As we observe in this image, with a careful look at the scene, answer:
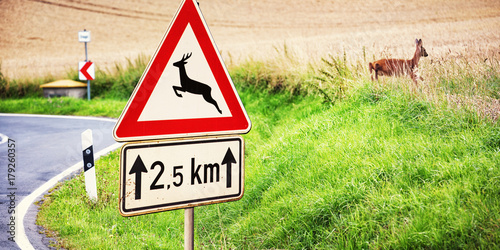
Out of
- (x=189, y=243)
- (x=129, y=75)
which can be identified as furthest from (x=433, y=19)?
(x=189, y=243)

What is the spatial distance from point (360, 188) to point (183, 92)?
6.90 ft

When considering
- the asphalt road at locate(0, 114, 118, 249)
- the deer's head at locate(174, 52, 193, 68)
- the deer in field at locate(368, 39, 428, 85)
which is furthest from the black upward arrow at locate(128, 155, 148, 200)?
the deer in field at locate(368, 39, 428, 85)

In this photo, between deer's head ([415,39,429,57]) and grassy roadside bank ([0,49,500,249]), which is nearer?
grassy roadside bank ([0,49,500,249])

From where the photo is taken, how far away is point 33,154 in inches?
322

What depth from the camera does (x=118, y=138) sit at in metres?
2.05

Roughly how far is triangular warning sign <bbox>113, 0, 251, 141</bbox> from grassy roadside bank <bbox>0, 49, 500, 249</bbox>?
1629 millimetres

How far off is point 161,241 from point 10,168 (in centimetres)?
445

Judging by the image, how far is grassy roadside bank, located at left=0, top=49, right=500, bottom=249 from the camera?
3010 mm

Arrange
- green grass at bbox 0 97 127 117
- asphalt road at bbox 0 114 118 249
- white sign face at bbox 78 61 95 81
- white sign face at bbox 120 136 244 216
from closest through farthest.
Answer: white sign face at bbox 120 136 244 216
asphalt road at bbox 0 114 118 249
green grass at bbox 0 97 127 117
white sign face at bbox 78 61 95 81

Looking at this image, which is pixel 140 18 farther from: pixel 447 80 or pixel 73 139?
pixel 447 80

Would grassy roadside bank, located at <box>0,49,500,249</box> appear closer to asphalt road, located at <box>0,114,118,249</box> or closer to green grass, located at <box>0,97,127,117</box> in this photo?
asphalt road, located at <box>0,114,118,249</box>

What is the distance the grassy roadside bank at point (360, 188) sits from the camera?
9.87ft

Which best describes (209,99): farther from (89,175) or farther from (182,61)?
(89,175)

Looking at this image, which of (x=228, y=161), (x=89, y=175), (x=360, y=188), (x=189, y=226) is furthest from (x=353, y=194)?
(x=89, y=175)
